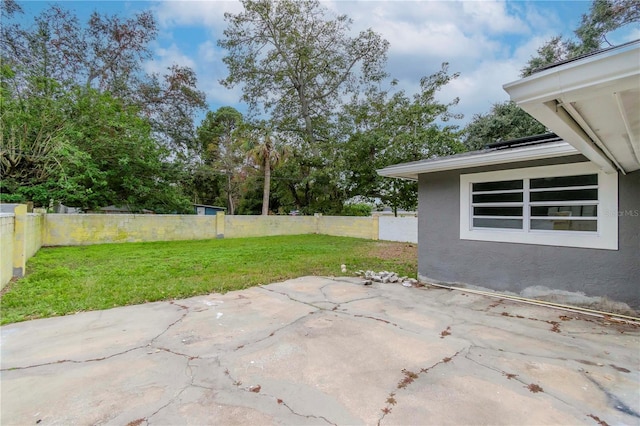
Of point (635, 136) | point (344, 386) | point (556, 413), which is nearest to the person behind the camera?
point (556, 413)

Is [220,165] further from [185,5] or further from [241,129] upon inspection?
[185,5]

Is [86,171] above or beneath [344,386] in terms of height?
above

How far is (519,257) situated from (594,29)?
13.9 metres

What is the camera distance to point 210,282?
578cm

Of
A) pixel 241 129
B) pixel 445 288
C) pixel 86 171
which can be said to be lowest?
pixel 445 288

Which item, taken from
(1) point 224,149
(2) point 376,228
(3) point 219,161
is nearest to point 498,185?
(2) point 376,228

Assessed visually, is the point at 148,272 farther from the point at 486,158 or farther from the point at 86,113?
the point at 86,113

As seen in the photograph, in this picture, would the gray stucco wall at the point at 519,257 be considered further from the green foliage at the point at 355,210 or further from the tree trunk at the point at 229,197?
the tree trunk at the point at 229,197

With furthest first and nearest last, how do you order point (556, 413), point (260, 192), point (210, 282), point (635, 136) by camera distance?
1. point (260, 192)
2. point (210, 282)
3. point (635, 136)
4. point (556, 413)

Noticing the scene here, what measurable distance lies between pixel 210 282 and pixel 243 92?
1789 cm

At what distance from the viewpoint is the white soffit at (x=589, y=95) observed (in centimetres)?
164

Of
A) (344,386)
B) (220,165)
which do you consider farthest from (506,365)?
(220,165)

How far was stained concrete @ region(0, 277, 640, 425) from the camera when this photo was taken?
2.09 m

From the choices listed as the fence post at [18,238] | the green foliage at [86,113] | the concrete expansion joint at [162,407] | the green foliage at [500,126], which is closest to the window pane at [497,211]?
the concrete expansion joint at [162,407]
